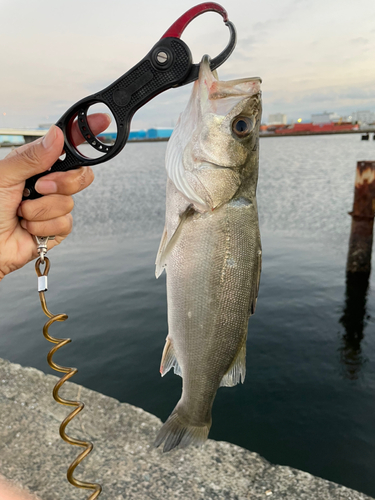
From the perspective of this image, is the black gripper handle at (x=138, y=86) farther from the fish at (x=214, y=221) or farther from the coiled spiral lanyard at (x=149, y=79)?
the fish at (x=214, y=221)

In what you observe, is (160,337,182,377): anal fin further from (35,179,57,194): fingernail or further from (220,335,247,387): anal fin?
(35,179,57,194): fingernail

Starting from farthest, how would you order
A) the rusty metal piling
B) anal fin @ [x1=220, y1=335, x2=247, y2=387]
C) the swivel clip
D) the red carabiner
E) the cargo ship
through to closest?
1. the cargo ship
2. the rusty metal piling
3. anal fin @ [x1=220, y1=335, x2=247, y2=387]
4. the swivel clip
5. the red carabiner

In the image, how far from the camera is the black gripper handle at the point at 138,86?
5.02 ft

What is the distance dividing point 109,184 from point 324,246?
2068 cm

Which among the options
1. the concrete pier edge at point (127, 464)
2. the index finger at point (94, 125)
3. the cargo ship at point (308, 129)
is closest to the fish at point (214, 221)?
the index finger at point (94, 125)

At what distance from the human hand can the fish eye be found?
674 millimetres

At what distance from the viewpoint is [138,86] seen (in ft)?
5.14

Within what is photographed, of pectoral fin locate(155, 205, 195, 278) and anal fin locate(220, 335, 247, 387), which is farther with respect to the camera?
anal fin locate(220, 335, 247, 387)

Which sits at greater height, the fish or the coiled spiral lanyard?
the coiled spiral lanyard

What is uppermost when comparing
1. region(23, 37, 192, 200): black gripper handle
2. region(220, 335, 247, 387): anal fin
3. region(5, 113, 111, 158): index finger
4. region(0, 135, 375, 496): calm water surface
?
region(23, 37, 192, 200): black gripper handle

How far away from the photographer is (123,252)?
1320cm

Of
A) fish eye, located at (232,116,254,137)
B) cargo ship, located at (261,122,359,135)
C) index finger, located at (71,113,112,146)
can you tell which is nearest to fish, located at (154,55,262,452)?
fish eye, located at (232,116,254,137)

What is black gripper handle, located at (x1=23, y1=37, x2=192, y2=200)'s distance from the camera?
5.02ft

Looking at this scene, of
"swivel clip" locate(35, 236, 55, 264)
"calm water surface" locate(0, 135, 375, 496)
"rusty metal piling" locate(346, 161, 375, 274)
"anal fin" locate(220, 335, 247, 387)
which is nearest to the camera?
"swivel clip" locate(35, 236, 55, 264)
